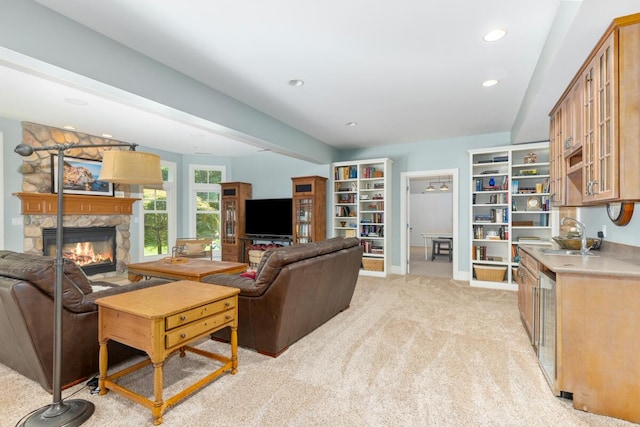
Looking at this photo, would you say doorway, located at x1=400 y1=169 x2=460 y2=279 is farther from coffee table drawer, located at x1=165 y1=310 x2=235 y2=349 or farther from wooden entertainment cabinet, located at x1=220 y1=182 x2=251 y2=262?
coffee table drawer, located at x1=165 y1=310 x2=235 y2=349

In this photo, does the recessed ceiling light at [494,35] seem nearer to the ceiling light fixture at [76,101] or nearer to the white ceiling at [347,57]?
the white ceiling at [347,57]

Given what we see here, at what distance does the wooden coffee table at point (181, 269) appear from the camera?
3.67 meters

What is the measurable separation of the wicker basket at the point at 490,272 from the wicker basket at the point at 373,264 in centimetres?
165

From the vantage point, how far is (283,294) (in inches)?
98.9

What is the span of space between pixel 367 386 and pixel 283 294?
2.93ft

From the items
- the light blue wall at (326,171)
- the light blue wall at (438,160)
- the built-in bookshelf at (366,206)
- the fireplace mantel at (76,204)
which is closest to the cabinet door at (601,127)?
the light blue wall at (326,171)

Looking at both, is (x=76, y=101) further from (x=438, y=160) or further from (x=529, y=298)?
(x=438, y=160)

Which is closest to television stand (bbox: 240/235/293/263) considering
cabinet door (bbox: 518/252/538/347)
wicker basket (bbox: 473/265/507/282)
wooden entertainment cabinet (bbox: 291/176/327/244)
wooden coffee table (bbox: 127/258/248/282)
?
wooden entertainment cabinet (bbox: 291/176/327/244)

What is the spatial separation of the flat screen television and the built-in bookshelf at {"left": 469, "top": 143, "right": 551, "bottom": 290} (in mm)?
3578

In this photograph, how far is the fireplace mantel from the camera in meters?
4.84

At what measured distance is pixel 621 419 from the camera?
1.89 meters

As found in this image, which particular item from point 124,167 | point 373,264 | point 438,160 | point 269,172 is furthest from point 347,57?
point 269,172

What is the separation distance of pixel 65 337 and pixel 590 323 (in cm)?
335

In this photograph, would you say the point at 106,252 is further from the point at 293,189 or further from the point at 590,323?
the point at 590,323
